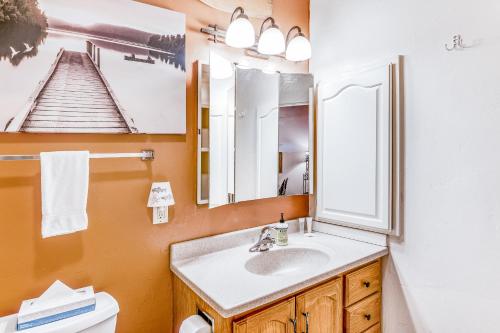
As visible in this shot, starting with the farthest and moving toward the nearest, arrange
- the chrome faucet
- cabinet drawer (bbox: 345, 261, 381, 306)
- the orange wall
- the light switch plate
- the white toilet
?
the chrome faucet < cabinet drawer (bbox: 345, 261, 381, 306) < the light switch plate < the orange wall < the white toilet

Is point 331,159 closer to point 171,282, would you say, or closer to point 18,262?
point 171,282

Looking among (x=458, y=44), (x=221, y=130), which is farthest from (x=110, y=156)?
(x=458, y=44)

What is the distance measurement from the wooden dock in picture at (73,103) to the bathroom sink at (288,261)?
92 cm

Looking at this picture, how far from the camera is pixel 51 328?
1.03 meters

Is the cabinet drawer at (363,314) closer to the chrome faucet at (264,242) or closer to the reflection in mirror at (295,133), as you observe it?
the chrome faucet at (264,242)

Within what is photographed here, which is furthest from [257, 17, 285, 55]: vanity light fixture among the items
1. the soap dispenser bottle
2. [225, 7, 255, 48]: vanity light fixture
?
the soap dispenser bottle

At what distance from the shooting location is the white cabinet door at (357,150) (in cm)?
165

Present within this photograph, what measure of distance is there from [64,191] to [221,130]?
741 millimetres

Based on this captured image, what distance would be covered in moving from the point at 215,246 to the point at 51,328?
30.1 inches

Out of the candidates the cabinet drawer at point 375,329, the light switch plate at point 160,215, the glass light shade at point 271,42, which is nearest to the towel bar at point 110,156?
the light switch plate at point 160,215

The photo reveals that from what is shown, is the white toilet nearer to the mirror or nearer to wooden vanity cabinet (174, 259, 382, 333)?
wooden vanity cabinet (174, 259, 382, 333)

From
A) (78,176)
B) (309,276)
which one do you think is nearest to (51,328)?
(78,176)

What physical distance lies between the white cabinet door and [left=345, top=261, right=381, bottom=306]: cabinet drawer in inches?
9.2

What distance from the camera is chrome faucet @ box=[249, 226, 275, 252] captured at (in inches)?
64.8
